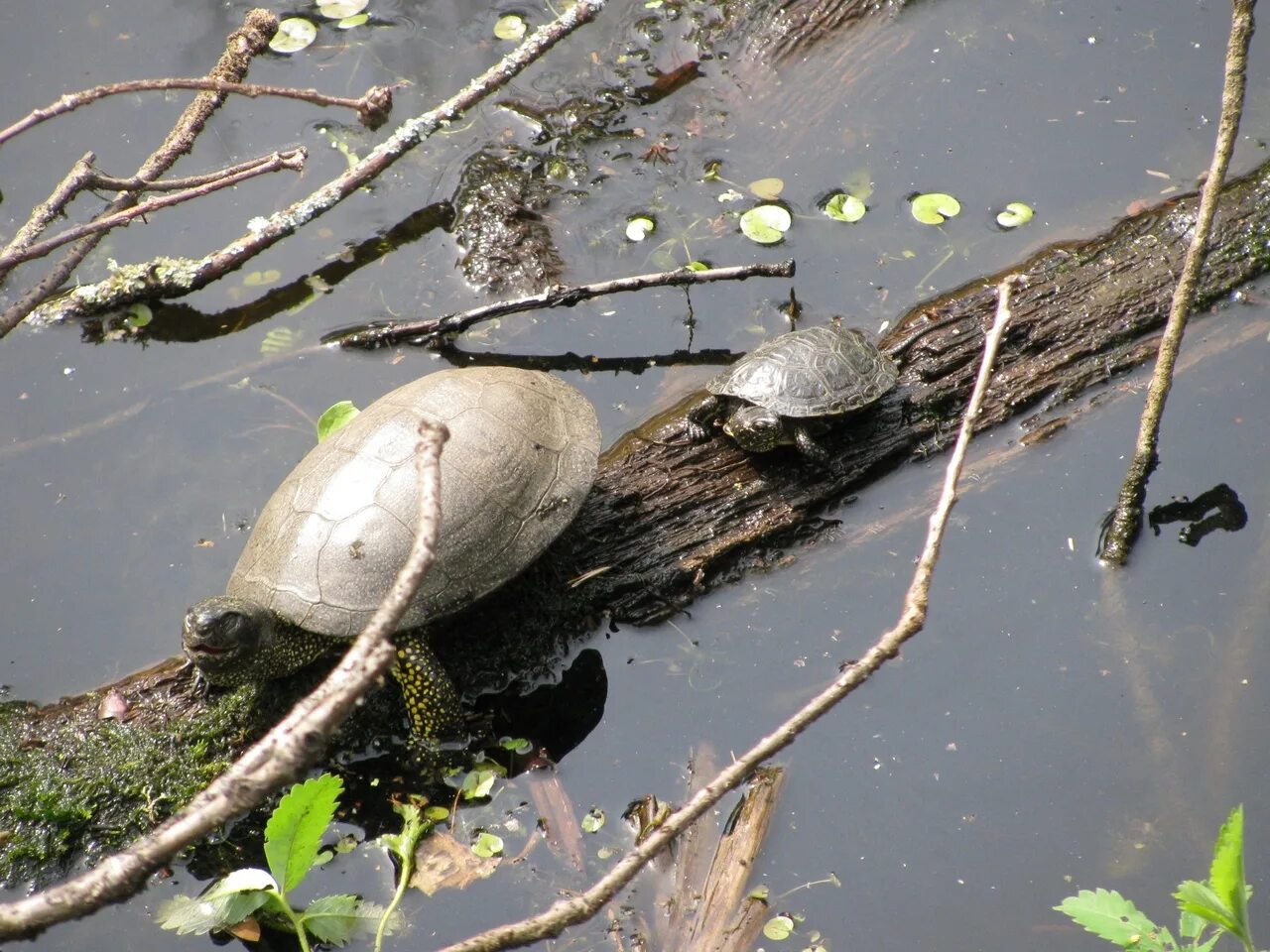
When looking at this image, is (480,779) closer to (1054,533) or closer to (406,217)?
(1054,533)

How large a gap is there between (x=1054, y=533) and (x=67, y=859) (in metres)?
3.55

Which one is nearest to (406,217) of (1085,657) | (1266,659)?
(1085,657)

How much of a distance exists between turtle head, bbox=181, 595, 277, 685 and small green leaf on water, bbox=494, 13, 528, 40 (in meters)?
3.62

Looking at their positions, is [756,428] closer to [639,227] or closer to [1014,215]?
[639,227]

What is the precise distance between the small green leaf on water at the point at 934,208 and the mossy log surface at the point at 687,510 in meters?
0.43

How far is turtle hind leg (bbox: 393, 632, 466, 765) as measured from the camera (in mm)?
3492

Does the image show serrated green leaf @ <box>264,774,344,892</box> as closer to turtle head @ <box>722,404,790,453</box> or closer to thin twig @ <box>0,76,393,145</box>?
turtle head @ <box>722,404,790,453</box>

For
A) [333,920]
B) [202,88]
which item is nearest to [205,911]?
[333,920]

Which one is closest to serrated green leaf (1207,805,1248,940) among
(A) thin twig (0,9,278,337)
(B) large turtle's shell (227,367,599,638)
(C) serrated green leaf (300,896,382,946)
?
(B) large turtle's shell (227,367,599,638)

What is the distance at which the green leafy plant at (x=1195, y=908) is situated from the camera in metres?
2.25

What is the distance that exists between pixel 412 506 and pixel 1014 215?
3174 millimetres

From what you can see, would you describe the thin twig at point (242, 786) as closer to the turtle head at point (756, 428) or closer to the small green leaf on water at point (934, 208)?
the turtle head at point (756, 428)

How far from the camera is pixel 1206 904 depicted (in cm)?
238

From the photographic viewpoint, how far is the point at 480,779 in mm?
3686
